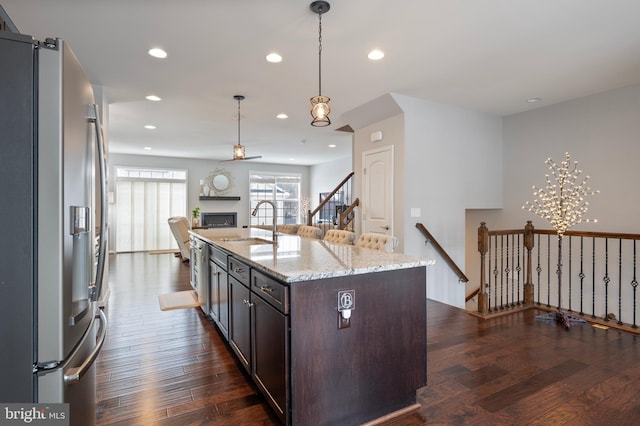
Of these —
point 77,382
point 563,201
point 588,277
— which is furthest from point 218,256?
point 588,277

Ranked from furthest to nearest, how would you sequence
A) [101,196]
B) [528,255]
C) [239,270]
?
1. [528,255]
2. [239,270]
3. [101,196]

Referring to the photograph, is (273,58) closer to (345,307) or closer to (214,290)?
(214,290)

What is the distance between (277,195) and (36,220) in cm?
1071

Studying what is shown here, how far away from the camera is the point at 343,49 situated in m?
3.22

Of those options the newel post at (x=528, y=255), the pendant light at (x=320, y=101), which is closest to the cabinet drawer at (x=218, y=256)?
the pendant light at (x=320, y=101)

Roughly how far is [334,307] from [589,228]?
4673 millimetres

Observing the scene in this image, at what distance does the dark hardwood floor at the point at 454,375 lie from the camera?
2.04 m

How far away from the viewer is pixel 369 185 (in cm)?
541

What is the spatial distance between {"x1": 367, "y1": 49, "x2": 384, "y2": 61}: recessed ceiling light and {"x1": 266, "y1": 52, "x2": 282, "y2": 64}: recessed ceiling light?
0.91 m

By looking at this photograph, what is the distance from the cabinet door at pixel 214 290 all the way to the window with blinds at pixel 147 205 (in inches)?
286

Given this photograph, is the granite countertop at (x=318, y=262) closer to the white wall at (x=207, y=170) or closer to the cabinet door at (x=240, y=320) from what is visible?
the cabinet door at (x=240, y=320)

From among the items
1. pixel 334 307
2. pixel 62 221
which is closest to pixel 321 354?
pixel 334 307

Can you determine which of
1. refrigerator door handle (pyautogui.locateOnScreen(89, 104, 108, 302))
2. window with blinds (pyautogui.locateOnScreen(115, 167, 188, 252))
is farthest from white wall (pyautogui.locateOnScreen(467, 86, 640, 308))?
window with blinds (pyautogui.locateOnScreen(115, 167, 188, 252))

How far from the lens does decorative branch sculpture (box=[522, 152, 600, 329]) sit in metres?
3.91
